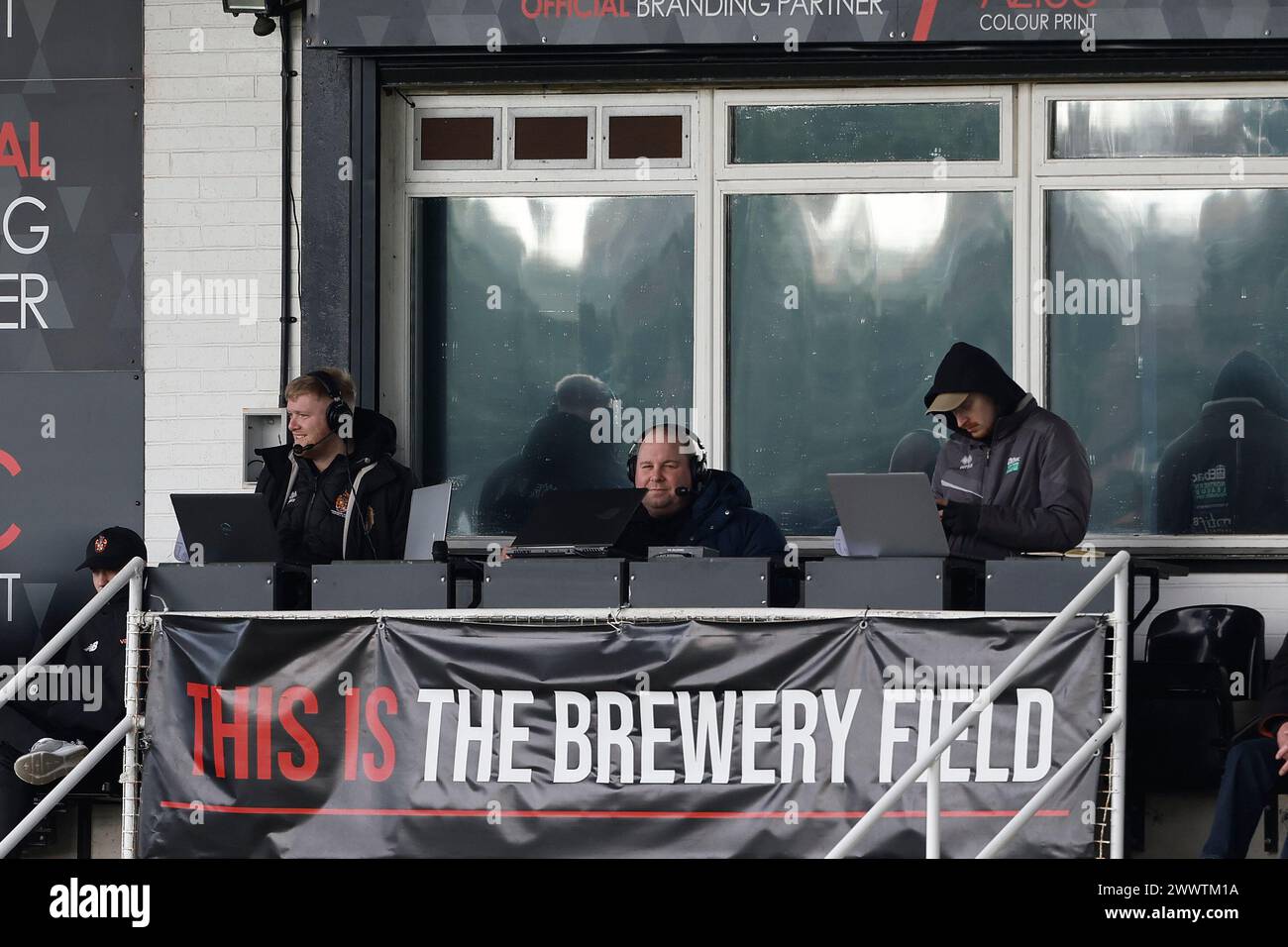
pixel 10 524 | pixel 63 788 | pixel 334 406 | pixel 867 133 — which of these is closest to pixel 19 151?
pixel 10 524

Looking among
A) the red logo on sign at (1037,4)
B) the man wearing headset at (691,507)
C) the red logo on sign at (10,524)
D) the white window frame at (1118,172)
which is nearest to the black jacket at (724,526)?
the man wearing headset at (691,507)

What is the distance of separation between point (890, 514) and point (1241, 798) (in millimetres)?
1518

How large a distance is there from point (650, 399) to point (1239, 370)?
2.59 meters

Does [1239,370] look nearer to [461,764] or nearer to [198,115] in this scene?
[461,764]

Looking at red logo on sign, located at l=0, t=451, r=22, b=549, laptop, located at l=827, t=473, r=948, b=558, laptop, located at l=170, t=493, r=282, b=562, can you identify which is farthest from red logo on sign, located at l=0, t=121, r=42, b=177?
laptop, located at l=827, t=473, r=948, b=558

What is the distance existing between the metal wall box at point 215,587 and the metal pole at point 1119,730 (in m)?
2.84

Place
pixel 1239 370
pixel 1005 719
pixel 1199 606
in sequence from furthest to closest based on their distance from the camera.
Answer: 1. pixel 1239 370
2. pixel 1199 606
3. pixel 1005 719

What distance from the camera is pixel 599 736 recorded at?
6.06 meters

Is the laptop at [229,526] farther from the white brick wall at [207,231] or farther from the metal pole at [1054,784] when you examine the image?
the metal pole at [1054,784]

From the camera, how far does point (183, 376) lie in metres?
8.29

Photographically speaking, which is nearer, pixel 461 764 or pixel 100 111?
pixel 461 764

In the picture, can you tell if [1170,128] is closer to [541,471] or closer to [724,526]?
[724,526]

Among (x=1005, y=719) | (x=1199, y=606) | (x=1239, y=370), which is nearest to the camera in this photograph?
(x=1005, y=719)

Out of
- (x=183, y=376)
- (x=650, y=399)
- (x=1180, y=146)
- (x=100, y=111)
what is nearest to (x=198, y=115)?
(x=100, y=111)
